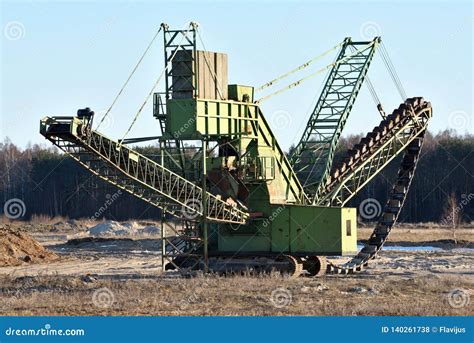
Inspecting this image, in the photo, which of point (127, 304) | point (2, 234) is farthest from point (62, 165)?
point (127, 304)

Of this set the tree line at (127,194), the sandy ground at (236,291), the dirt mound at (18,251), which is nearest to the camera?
the sandy ground at (236,291)

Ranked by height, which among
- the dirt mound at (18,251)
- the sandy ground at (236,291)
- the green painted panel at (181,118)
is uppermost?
the green painted panel at (181,118)

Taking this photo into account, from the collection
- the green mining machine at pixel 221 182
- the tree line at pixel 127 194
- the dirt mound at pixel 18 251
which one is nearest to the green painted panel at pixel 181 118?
the green mining machine at pixel 221 182

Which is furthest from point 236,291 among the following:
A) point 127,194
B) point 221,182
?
point 127,194

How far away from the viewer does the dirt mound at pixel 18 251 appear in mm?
50906

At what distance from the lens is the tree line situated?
9800cm

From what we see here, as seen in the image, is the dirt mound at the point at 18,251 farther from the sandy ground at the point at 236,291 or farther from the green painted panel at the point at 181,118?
the green painted panel at the point at 181,118

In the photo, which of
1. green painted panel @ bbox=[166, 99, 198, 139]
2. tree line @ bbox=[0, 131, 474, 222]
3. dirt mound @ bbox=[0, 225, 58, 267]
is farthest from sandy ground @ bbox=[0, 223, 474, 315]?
tree line @ bbox=[0, 131, 474, 222]

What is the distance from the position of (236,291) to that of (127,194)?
A: 71.2m

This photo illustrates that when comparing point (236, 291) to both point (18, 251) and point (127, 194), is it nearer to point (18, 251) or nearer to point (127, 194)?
point (18, 251)

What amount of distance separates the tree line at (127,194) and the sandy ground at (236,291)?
39796mm

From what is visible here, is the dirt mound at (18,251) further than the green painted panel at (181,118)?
Yes

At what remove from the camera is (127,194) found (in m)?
105

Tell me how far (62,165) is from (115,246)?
174ft
